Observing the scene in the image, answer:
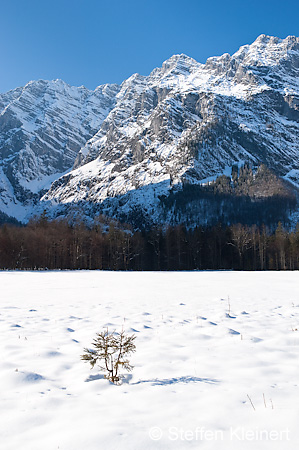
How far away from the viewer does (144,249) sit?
2621 inches

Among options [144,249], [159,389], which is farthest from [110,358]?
[144,249]

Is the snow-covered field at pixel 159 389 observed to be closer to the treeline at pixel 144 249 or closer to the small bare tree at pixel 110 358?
the small bare tree at pixel 110 358

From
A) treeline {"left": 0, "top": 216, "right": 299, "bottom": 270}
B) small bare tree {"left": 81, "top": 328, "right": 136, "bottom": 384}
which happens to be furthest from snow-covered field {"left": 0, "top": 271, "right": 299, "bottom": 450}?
treeline {"left": 0, "top": 216, "right": 299, "bottom": 270}

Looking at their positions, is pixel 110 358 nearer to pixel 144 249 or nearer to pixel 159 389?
pixel 159 389

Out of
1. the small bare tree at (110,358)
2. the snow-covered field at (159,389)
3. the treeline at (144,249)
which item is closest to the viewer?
the snow-covered field at (159,389)

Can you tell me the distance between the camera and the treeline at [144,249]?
58.0 meters

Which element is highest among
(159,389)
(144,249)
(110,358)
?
(144,249)

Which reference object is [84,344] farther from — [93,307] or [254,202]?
[254,202]

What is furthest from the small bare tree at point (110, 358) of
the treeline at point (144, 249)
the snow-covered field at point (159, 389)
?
the treeline at point (144, 249)

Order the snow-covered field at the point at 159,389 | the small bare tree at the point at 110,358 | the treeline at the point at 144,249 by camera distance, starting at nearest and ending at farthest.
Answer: the snow-covered field at the point at 159,389, the small bare tree at the point at 110,358, the treeline at the point at 144,249

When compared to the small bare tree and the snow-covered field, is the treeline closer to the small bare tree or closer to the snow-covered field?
the snow-covered field

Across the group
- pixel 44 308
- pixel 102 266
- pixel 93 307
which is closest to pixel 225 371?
pixel 93 307

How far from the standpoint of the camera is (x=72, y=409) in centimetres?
347

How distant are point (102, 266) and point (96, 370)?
Result: 61473mm
